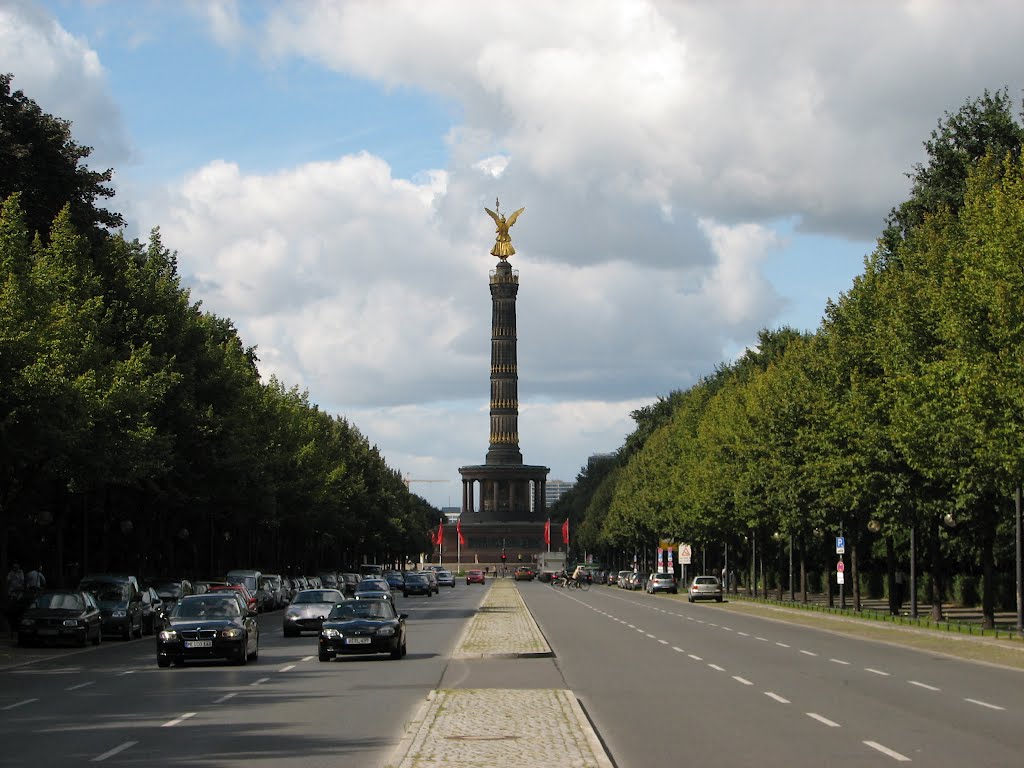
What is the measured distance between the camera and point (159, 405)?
55.1m

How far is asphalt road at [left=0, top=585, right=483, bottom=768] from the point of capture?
15.6 metres

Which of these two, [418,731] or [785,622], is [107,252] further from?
[418,731]

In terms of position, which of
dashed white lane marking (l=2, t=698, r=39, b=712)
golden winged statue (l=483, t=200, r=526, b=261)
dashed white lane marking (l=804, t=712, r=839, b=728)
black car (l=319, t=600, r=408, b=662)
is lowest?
dashed white lane marking (l=2, t=698, r=39, b=712)

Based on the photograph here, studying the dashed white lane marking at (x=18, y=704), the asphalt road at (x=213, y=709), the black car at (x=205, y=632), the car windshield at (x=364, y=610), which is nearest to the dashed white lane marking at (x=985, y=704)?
the asphalt road at (x=213, y=709)

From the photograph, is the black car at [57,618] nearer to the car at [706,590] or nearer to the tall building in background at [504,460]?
the car at [706,590]

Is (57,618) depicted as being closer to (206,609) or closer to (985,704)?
(206,609)

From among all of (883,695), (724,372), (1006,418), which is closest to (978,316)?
(1006,418)

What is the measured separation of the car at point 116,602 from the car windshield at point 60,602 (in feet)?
12.2

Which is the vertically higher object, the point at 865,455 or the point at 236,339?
the point at 236,339

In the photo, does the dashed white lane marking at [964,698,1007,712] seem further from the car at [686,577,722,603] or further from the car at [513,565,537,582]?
the car at [513,565,537,582]

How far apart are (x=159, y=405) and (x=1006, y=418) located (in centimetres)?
3159

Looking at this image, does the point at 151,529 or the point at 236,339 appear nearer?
the point at 151,529

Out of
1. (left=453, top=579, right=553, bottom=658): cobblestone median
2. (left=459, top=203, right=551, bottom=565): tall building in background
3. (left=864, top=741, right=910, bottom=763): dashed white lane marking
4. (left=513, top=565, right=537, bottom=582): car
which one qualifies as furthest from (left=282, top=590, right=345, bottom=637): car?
(left=459, top=203, right=551, bottom=565): tall building in background

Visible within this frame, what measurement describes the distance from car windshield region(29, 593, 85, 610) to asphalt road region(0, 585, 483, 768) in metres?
3.40
